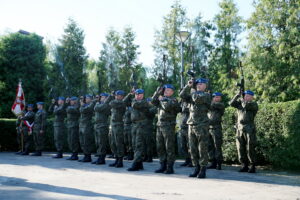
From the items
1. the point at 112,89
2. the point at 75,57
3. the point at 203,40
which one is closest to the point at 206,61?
the point at 203,40

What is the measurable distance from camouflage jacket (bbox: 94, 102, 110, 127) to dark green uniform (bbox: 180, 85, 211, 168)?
3.50 m

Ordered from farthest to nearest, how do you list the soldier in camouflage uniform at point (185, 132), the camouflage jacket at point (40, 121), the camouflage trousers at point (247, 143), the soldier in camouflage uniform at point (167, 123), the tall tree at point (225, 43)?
1. the tall tree at point (225, 43)
2. the camouflage jacket at point (40, 121)
3. the soldier in camouflage uniform at point (185, 132)
4. the camouflage trousers at point (247, 143)
5. the soldier in camouflage uniform at point (167, 123)

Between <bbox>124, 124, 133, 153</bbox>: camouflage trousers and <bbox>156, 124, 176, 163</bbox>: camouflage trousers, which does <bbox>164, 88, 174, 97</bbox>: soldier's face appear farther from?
<bbox>124, 124, 133, 153</bbox>: camouflage trousers

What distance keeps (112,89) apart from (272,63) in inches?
441

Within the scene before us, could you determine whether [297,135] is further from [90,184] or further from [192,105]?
[90,184]

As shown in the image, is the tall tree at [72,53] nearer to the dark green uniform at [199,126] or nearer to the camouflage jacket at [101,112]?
the camouflage jacket at [101,112]

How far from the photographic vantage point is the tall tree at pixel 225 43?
97.0 feet

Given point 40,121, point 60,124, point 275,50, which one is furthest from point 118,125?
point 275,50

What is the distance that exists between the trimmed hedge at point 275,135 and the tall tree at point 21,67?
25770 mm

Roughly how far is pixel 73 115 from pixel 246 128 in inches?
250

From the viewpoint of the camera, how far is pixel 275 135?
1013cm

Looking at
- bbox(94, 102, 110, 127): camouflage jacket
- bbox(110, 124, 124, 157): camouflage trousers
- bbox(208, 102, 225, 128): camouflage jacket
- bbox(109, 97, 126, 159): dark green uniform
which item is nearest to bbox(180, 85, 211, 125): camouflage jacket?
bbox(208, 102, 225, 128): camouflage jacket

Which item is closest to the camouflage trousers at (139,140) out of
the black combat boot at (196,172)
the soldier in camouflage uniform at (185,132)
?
the soldier in camouflage uniform at (185,132)

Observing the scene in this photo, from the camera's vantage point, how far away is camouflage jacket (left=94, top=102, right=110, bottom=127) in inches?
445
